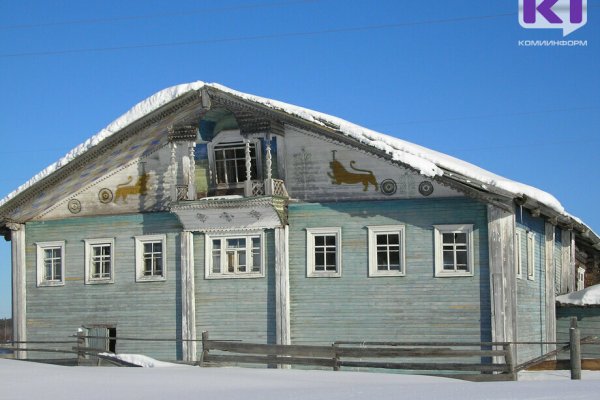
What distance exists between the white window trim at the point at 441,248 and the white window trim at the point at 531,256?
3341 mm

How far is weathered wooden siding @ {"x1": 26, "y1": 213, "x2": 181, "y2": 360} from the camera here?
93.2ft

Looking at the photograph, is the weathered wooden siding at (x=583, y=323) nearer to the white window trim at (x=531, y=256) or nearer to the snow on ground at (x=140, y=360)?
the white window trim at (x=531, y=256)

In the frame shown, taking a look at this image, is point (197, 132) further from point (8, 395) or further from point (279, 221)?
point (8, 395)

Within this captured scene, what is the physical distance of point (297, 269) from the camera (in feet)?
89.0

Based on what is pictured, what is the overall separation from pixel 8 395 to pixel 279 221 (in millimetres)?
11618

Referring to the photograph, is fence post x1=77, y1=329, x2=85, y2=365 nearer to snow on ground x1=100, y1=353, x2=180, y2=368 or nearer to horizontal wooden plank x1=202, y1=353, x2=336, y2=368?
snow on ground x1=100, y1=353, x2=180, y2=368

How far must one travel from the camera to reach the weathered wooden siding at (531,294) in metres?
27.5

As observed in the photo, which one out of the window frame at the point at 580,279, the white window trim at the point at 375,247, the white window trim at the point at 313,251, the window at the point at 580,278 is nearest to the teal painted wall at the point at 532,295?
the white window trim at the point at 375,247

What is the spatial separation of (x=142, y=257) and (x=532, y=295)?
34.2 ft

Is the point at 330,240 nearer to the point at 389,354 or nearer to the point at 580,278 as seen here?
the point at 389,354

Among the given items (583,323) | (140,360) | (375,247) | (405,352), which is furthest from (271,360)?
(583,323)

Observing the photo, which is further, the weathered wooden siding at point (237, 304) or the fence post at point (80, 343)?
the fence post at point (80, 343)

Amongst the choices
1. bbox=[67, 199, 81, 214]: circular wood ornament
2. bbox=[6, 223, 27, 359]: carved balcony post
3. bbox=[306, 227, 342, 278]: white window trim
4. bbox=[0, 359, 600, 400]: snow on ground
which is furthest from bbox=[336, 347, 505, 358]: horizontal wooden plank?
bbox=[6, 223, 27, 359]: carved balcony post

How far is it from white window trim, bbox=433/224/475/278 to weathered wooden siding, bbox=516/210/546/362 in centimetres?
211
